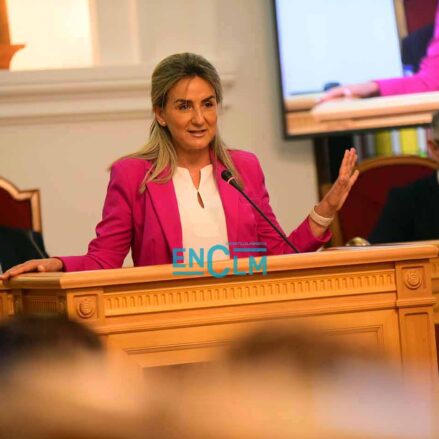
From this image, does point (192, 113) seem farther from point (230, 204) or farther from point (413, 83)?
point (413, 83)

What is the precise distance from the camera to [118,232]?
2.46 meters

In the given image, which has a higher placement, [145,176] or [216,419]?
[145,176]

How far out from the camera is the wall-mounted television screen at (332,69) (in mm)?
4453

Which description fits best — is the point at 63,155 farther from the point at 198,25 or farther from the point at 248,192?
the point at 248,192

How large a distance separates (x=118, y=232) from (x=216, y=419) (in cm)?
201

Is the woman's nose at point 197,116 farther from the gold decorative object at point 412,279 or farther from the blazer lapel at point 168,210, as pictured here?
the gold decorative object at point 412,279

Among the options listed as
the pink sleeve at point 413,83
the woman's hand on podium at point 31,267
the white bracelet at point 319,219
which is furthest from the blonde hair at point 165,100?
the pink sleeve at point 413,83

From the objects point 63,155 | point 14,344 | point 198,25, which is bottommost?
point 14,344

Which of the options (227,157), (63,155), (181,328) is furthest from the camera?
(63,155)

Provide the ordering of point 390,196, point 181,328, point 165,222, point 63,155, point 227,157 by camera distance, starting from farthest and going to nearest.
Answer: point 63,155 < point 390,196 < point 227,157 < point 165,222 < point 181,328

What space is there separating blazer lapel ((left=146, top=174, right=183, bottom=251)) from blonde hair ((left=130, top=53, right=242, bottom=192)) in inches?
0.9

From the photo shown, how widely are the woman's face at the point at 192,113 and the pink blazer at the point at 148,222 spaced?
0.09 metres

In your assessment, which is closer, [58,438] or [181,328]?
[58,438]

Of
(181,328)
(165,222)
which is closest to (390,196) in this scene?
(165,222)
